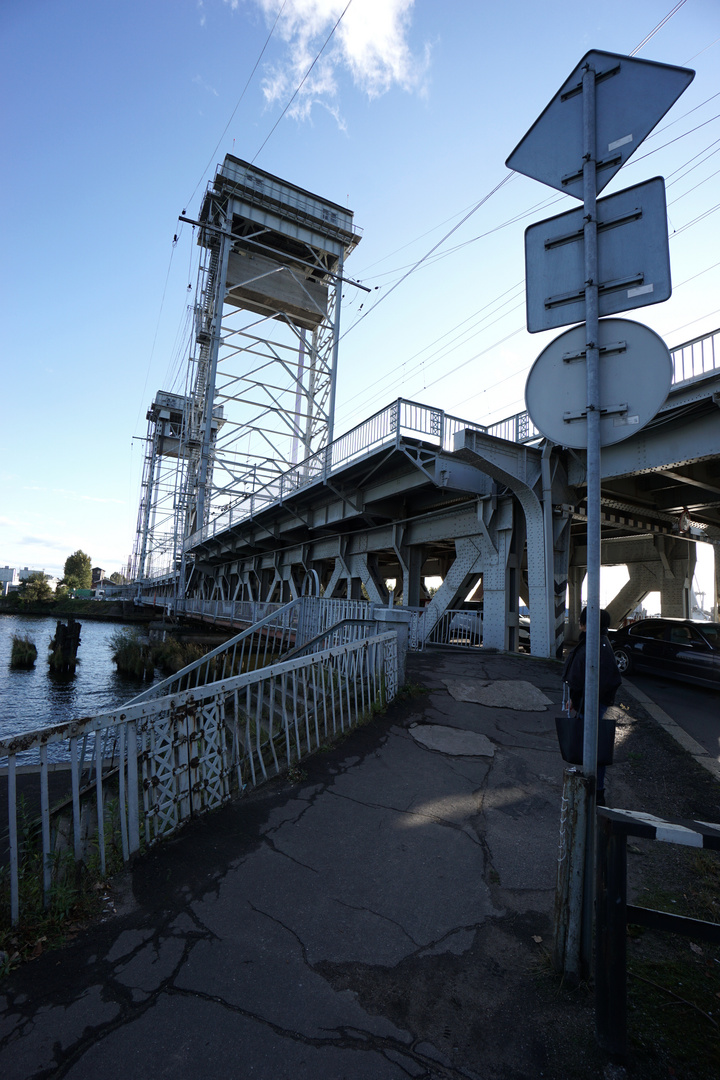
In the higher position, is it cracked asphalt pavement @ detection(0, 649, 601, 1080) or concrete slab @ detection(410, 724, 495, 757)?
concrete slab @ detection(410, 724, 495, 757)

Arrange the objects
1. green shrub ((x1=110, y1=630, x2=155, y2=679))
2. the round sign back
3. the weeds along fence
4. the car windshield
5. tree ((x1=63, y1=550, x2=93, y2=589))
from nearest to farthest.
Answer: the round sign back → the weeds along fence → the car windshield → green shrub ((x1=110, y1=630, x2=155, y2=679)) → tree ((x1=63, y1=550, x2=93, y2=589))

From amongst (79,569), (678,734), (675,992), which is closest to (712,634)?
(678,734)

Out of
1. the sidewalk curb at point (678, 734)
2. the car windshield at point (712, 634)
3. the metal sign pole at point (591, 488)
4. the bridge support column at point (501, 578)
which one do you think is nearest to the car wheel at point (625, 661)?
the car windshield at point (712, 634)

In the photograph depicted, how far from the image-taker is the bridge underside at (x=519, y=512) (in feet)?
40.8

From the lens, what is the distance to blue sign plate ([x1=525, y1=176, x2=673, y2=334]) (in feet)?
9.05

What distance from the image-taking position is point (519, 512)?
15289mm

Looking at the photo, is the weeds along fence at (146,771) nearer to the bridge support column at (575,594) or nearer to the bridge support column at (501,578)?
the bridge support column at (501,578)

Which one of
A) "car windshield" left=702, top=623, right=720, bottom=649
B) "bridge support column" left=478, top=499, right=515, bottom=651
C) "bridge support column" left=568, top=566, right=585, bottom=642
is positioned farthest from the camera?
"bridge support column" left=568, top=566, right=585, bottom=642

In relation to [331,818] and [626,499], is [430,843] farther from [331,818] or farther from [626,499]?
[626,499]

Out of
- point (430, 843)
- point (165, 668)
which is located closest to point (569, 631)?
→ point (165, 668)

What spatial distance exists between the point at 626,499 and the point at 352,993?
644 inches

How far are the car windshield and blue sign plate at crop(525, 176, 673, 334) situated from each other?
10403 millimetres

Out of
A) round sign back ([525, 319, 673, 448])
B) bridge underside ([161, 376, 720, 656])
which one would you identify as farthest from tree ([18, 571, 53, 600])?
round sign back ([525, 319, 673, 448])

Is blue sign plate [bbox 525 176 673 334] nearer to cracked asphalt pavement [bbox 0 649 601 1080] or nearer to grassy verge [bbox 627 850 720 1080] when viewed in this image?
grassy verge [bbox 627 850 720 1080]
